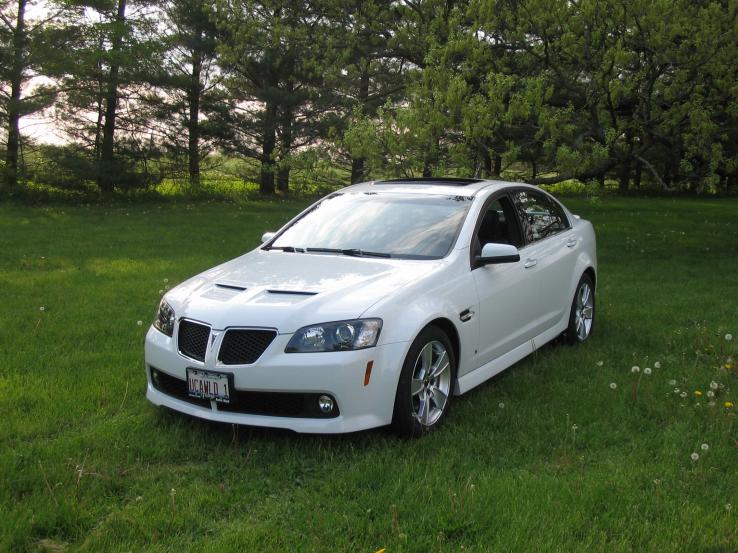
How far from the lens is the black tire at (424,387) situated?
427 cm

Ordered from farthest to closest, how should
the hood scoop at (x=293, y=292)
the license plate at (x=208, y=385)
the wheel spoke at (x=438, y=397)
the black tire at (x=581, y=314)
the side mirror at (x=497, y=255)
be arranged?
the black tire at (x=581, y=314) → the side mirror at (x=497, y=255) → the wheel spoke at (x=438, y=397) → the hood scoop at (x=293, y=292) → the license plate at (x=208, y=385)

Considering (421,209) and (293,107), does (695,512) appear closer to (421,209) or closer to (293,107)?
(421,209)

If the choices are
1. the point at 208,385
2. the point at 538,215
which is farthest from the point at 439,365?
the point at 538,215

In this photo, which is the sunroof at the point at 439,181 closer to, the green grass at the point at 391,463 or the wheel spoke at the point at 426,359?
the green grass at the point at 391,463

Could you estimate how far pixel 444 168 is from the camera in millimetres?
11594

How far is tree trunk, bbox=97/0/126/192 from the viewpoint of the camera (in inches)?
911

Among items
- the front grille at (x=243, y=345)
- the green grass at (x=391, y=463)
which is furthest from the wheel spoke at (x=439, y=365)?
the front grille at (x=243, y=345)

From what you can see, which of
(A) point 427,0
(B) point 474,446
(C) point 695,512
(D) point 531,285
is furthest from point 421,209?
(A) point 427,0

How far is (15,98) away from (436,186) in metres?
19.8

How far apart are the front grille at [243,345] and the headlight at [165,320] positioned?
1.75 feet

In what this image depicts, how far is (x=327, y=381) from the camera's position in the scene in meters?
4.03

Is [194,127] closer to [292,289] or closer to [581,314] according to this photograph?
[581,314]

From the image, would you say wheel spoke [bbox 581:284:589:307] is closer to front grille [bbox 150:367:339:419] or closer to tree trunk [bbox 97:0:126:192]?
front grille [bbox 150:367:339:419]

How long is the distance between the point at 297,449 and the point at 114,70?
22.3 metres
